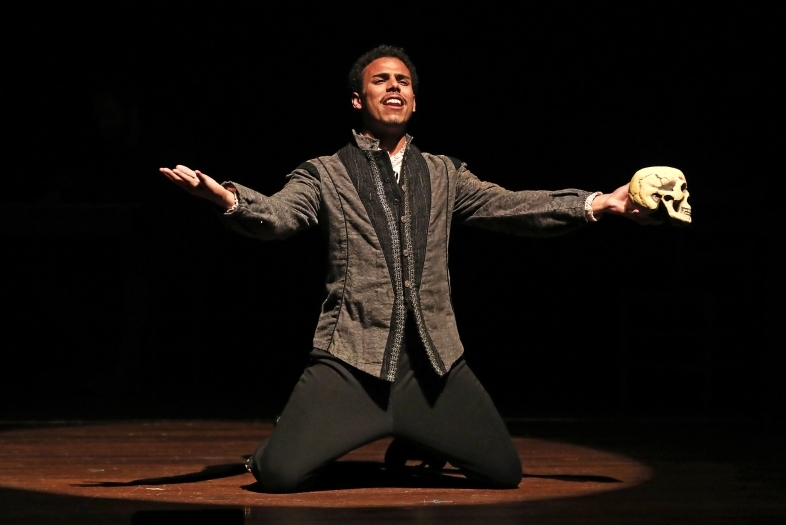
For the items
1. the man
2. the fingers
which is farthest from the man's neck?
the fingers

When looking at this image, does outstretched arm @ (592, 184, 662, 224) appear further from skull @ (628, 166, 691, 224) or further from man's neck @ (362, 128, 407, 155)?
man's neck @ (362, 128, 407, 155)

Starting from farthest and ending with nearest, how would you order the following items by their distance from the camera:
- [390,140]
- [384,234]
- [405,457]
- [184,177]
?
1. [405,457]
2. [390,140]
3. [384,234]
4. [184,177]

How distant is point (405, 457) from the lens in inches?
151

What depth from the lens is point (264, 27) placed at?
663 cm

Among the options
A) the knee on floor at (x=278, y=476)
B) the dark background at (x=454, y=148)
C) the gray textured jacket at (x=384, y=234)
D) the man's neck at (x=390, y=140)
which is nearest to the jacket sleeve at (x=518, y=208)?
the gray textured jacket at (x=384, y=234)

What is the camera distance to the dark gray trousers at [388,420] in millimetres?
3469

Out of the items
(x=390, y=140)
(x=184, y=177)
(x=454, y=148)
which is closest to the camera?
(x=184, y=177)

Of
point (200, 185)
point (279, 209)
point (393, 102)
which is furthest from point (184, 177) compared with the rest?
point (393, 102)

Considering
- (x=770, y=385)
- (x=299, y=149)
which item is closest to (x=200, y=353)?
(x=299, y=149)

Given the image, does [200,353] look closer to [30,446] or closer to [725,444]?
[30,446]

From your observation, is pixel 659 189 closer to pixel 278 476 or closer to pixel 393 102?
pixel 393 102

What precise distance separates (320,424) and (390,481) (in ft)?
1.10

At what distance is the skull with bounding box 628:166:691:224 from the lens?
11.0ft

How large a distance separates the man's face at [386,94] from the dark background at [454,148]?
103 inches
